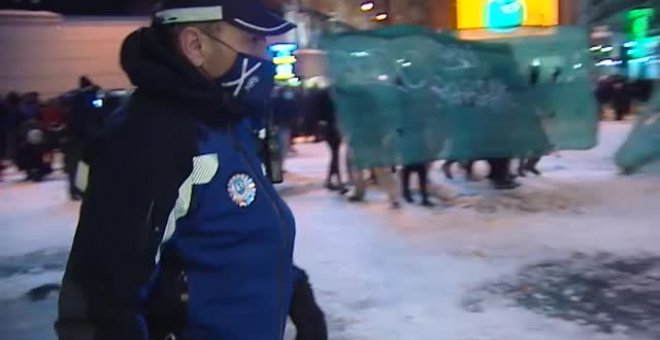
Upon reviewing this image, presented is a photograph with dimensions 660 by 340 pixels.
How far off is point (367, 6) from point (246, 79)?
4405 cm

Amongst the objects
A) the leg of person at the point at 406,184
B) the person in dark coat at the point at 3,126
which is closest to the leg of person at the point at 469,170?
the leg of person at the point at 406,184

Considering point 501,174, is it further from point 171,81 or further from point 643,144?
point 171,81

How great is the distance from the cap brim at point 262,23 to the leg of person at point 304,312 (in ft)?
2.04

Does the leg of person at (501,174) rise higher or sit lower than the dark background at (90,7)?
lower

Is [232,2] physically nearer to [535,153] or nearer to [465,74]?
[465,74]

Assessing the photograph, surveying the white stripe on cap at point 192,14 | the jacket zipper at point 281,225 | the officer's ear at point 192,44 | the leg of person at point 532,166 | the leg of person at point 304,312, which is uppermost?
the white stripe on cap at point 192,14

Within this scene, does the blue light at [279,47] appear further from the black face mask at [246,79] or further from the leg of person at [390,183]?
the leg of person at [390,183]

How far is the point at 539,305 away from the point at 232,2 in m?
5.81

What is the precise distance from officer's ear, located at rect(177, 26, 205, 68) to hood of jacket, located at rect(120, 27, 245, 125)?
0.02 metres

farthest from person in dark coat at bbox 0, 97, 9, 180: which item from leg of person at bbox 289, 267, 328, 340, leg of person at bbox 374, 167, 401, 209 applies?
leg of person at bbox 289, 267, 328, 340

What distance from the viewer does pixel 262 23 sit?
216cm

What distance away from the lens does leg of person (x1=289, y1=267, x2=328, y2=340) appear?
8.29ft

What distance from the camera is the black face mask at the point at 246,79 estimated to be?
209cm

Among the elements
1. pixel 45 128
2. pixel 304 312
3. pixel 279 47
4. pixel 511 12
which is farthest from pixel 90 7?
pixel 304 312
